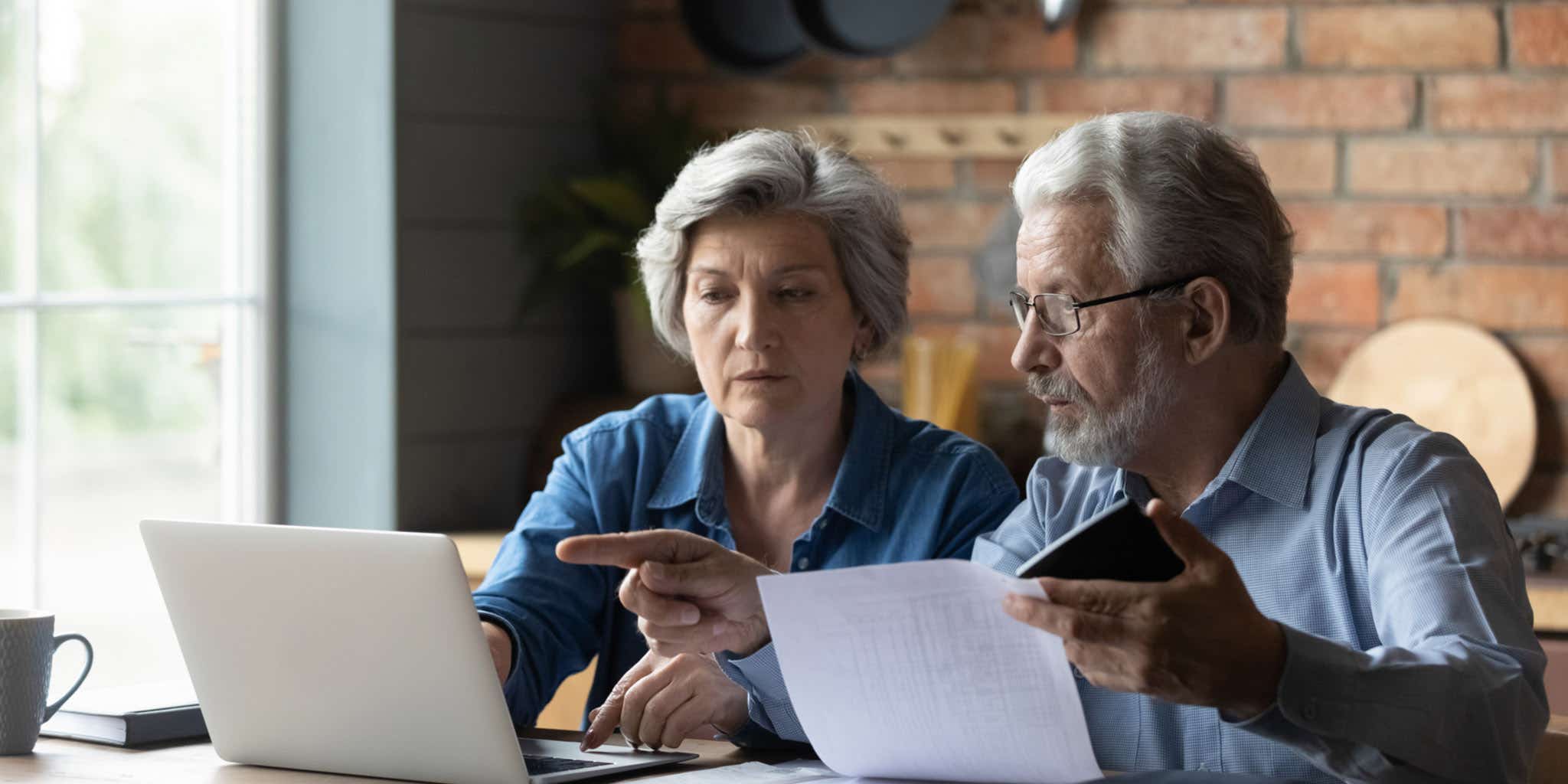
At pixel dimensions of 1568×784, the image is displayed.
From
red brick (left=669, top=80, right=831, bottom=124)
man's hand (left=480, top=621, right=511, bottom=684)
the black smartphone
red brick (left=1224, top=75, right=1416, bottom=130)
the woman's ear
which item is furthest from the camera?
red brick (left=669, top=80, right=831, bottom=124)

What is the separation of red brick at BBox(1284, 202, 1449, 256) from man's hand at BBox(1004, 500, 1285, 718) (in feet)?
6.62

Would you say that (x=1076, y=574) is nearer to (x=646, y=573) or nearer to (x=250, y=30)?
(x=646, y=573)

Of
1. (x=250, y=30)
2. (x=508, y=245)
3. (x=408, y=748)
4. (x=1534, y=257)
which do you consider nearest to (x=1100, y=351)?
(x=408, y=748)

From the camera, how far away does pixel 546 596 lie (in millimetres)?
2002

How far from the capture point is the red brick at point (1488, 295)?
3010 mm

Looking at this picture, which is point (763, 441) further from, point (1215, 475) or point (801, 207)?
point (1215, 475)

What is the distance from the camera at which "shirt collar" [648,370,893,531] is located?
2.05m

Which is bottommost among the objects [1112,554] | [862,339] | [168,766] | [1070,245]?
[168,766]

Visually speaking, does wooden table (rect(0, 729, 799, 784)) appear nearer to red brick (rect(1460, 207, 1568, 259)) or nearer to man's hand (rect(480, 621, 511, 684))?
man's hand (rect(480, 621, 511, 684))

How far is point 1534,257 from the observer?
302 centimetres

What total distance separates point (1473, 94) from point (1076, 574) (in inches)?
84.7

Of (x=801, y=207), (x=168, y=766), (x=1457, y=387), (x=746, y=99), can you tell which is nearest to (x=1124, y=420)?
(x=801, y=207)

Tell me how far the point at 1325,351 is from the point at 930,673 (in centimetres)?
204

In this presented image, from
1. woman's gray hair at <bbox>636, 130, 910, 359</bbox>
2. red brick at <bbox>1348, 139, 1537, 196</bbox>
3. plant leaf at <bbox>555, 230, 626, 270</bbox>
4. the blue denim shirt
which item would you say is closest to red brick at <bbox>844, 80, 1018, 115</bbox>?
plant leaf at <bbox>555, 230, 626, 270</bbox>
